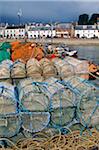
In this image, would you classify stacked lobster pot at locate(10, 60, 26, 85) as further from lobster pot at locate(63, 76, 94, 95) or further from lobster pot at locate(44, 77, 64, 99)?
lobster pot at locate(44, 77, 64, 99)

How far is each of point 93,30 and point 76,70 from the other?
5008 inches

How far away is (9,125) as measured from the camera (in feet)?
38.7

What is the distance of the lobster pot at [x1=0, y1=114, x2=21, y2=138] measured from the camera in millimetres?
11734

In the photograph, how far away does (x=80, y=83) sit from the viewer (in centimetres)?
1337

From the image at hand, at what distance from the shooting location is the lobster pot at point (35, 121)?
11.8m

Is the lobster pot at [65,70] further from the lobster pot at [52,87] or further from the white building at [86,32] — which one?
the white building at [86,32]

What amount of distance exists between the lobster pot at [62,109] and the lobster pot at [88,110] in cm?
25

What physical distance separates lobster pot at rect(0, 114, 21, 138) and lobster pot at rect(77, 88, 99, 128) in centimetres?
196

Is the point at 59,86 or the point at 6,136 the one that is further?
the point at 59,86

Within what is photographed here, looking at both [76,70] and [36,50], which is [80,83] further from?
[36,50]

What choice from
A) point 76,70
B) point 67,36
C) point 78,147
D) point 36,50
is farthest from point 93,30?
point 78,147

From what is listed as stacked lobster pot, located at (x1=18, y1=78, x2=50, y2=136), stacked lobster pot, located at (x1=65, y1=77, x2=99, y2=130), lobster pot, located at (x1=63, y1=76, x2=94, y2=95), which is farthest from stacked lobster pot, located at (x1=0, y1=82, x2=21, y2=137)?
lobster pot, located at (x1=63, y1=76, x2=94, y2=95)

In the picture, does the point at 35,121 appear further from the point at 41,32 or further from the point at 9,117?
the point at 41,32

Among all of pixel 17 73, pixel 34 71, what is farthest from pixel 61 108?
pixel 34 71
